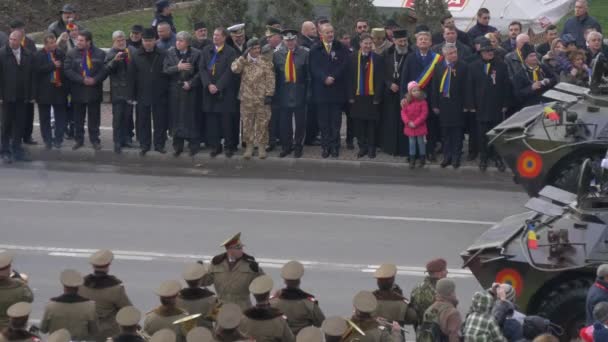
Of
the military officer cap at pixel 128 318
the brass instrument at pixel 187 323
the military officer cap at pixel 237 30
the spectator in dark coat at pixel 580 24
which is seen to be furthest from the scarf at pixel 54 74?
the military officer cap at pixel 128 318

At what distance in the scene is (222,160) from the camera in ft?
65.0

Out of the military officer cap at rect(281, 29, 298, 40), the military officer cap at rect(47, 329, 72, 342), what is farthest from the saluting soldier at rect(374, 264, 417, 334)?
the military officer cap at rect(281, 29, 298, 40)

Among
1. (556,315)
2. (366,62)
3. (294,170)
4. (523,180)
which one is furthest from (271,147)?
(556,315)

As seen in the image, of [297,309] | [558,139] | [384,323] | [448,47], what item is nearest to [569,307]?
[384,323]

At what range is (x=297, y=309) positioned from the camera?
10609 millimetres

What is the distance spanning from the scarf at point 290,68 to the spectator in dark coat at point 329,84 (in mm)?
282

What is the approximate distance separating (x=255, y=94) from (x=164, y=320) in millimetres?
9444

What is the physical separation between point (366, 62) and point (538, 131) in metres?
3.96

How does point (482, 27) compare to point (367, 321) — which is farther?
point (482, 27)

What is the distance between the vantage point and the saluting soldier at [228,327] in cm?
933

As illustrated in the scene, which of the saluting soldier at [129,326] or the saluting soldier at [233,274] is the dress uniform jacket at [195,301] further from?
the saluting soldier at [129,326]

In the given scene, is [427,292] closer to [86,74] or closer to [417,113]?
[417,113]

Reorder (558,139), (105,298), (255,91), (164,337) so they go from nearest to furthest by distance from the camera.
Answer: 1. (164,337)
2. (105,298)
3. (558,139)
4. (255,91)

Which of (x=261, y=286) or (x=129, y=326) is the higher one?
(x=261, y=286)
